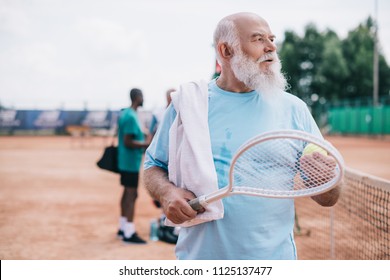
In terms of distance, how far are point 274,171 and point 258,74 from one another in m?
0.42

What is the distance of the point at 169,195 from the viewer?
1.91 meters

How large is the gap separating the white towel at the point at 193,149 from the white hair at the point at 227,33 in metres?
0.25

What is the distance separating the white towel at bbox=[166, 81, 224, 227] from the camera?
6.16ft

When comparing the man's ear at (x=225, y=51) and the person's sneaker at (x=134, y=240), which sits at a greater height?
the man's ear at (x=225, y=51)

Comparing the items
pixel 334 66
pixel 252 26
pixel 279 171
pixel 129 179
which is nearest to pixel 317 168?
pixel 279 171

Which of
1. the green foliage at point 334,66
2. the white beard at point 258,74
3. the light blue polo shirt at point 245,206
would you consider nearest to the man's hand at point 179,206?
the light blue polo shirt at point 245,206

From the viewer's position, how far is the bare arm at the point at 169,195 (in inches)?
72.2

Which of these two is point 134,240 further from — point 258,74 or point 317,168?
point 317,168

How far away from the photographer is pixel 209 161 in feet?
6.22

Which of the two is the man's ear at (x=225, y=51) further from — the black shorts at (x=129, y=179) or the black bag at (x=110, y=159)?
the black bag at (x=110, y=159)

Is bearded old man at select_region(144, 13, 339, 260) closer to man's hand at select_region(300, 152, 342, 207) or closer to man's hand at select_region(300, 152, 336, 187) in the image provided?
man's hand at select_region(300, 152, 342, 207)

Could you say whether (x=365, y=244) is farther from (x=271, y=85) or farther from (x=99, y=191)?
(x=99, y=191)

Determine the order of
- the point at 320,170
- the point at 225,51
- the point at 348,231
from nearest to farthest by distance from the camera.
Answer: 1. the point at 320,170
2. the point at 225,51
3. the point at 348,231

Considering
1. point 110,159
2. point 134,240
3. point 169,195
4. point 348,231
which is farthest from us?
point 110,159
